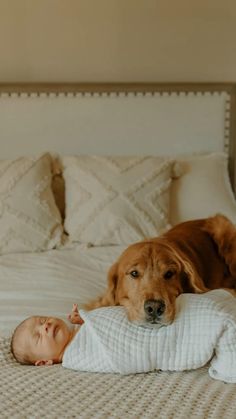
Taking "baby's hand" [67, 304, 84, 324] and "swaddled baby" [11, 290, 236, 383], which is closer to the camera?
"swaddled baby" [11, 290, 236, 383]

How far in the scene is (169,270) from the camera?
1643 mm

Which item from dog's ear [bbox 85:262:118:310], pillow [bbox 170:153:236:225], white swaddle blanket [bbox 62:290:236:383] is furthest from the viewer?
pillow [bbox 170:153:236:225]

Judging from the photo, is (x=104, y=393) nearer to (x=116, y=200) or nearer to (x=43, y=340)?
(x=43, y=340)

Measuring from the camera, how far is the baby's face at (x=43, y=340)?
1493 millimetres

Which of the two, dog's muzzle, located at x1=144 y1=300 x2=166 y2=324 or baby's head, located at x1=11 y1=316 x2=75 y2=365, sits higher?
dog's muzzle, located at x1=144 y1=300 x2=166 y2=324

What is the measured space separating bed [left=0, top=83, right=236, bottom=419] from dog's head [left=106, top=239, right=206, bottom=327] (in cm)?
18

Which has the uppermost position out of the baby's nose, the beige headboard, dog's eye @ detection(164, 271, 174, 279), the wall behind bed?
the wall behind bed

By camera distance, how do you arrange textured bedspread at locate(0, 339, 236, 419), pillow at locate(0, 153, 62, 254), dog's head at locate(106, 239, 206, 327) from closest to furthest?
textured bedspread at locate(0, 339, 236, 419) → dog's head at locate(106, 239, 206, 327) → pillow at locate(0, 153, 62, 254)

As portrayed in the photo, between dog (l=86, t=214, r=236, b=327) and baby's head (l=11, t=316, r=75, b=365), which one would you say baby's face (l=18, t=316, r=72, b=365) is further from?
dog (l=86, t=214, r=236, b=327)

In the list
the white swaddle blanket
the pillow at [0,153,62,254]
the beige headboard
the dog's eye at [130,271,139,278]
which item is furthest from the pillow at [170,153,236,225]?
the white swaddle blanket

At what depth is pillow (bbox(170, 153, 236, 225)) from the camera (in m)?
2.75

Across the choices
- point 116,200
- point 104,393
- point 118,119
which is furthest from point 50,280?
point 118,119

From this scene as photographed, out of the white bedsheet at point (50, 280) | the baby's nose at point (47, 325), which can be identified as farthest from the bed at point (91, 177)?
the baby's nose at point (47, 325)

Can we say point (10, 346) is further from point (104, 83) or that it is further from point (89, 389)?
point (104, 83)
